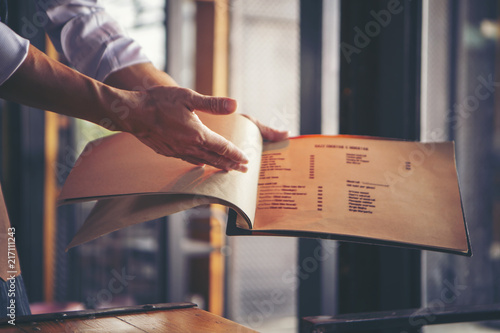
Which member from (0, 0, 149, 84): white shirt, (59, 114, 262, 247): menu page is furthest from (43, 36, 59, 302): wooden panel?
(59, 114, 262, 247): menu page

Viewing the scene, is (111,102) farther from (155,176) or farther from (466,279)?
(466,279)

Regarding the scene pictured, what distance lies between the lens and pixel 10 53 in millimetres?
580

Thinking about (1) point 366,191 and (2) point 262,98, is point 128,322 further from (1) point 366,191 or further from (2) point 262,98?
(2) point 262,98

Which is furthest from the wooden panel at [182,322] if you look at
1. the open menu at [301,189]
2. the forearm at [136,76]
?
the forearm at [136,76]

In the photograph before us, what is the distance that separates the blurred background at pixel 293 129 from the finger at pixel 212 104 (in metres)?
0.48

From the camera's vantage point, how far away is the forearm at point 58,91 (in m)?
0.59

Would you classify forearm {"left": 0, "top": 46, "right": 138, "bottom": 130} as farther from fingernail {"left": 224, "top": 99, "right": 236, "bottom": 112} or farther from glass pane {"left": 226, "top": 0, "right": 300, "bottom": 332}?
glass pane {"left": 226, "top": 0, "right": 300, "bottom": 332}

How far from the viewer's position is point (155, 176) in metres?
0.64

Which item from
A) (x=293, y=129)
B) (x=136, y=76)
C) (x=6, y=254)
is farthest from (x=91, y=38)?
(x=293, y=129)

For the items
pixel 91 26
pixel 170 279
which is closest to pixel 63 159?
pixel 170 279

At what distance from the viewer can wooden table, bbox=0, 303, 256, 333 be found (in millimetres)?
534

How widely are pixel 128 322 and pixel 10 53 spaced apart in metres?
0.36

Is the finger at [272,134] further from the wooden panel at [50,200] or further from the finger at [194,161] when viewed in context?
the wooden panel at [50,200]

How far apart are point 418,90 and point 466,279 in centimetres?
180
